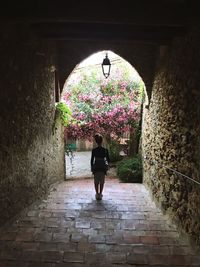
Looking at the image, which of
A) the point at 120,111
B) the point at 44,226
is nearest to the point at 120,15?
the point at 44,226

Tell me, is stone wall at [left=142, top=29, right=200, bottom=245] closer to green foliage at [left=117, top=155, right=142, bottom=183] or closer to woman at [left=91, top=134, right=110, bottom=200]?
woman at [left=91, top=134, right=110, bottom=200]

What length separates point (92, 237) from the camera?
144 inches

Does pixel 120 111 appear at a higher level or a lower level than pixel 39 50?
lower

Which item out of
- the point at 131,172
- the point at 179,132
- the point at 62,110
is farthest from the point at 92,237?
the point at 131,172

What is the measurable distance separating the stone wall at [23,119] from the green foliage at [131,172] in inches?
91.4

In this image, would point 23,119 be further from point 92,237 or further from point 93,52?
point 93,52

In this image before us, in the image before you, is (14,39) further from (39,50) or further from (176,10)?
(176,10)

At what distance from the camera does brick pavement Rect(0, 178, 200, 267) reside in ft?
10.1

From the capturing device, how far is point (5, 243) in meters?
3.38

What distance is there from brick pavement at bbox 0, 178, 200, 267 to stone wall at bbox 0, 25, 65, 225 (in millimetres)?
354

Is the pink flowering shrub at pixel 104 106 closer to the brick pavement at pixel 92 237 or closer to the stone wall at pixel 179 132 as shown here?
the stone wall at pixel 179 132

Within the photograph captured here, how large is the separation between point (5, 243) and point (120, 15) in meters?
2.72

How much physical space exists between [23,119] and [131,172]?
4.11m

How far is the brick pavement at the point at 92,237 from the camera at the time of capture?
3082 millimetres
